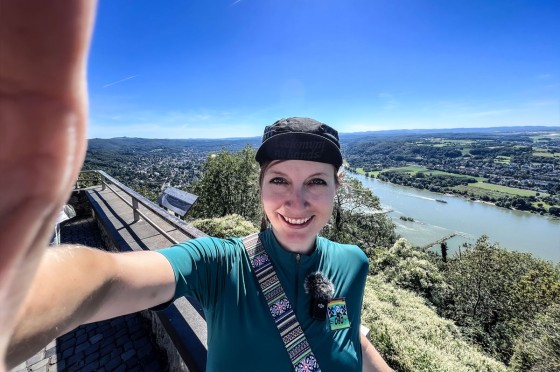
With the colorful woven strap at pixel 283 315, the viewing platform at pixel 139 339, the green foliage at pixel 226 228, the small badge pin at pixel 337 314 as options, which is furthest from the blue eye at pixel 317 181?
the green foliage at pixel 226 228

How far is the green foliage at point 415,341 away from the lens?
4680 millimetres

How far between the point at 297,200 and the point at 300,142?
332 millimetres

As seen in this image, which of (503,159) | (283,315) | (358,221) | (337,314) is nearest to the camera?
(283,315)

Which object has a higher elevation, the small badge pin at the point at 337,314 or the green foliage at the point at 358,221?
the small badge pin at the point at 337,314

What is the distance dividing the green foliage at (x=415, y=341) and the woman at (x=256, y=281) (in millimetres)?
3777

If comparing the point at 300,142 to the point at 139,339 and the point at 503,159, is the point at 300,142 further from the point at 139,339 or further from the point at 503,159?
the point at 503,159

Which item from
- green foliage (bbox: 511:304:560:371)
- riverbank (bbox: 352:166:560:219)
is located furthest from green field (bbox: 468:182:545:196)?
green foliage (bbox: 511:304:560:371)

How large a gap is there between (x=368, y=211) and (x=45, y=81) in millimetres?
24832

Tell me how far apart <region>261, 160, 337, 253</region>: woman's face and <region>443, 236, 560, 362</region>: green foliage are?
1785 cm

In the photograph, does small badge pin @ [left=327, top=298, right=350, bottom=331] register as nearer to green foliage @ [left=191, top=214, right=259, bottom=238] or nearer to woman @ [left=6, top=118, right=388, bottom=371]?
woman @ [left=6, top=118, right=388, bottom=371]

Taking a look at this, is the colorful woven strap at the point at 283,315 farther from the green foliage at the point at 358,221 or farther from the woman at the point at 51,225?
the green foliage at the point at 358,221

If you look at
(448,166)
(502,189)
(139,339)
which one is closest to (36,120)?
(139,339)

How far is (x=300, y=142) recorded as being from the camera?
1558 millimetres

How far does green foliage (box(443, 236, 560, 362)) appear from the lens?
648 inches
